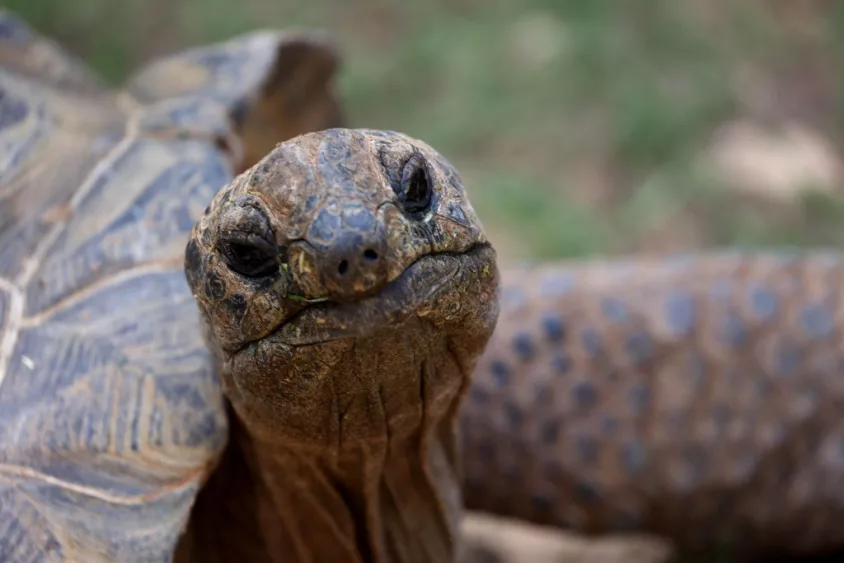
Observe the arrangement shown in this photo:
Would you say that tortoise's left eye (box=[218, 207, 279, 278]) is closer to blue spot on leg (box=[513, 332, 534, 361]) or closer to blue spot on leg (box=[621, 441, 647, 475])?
blue spot on leg (box=[513, 332, 534, 361])

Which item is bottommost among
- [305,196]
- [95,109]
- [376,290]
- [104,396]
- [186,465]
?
[186,465]

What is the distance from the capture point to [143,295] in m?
1.47

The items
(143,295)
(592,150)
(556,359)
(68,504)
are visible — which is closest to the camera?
(68,504)

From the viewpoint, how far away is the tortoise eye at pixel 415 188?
1126mm

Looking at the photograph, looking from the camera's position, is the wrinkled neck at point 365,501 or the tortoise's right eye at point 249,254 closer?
→ the tortoise's right eye at point 249,254

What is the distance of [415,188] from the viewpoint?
3.75 ft

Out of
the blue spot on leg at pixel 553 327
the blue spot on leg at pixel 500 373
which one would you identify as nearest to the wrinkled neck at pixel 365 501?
the blue spot on leg at pixel 500 373

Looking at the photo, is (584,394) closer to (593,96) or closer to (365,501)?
(365,501)

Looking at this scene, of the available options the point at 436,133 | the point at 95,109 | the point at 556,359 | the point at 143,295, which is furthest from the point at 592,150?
the point at 143,295

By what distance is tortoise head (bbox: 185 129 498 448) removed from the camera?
41.9 inches

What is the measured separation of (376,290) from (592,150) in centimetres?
365

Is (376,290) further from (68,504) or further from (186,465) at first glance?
(68,504)

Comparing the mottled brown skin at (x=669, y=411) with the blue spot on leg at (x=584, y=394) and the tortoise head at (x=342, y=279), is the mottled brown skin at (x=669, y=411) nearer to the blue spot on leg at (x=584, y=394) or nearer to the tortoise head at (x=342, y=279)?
the blue spot on leg at (x=584, y=394)

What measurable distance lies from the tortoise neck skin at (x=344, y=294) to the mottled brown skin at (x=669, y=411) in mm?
808
